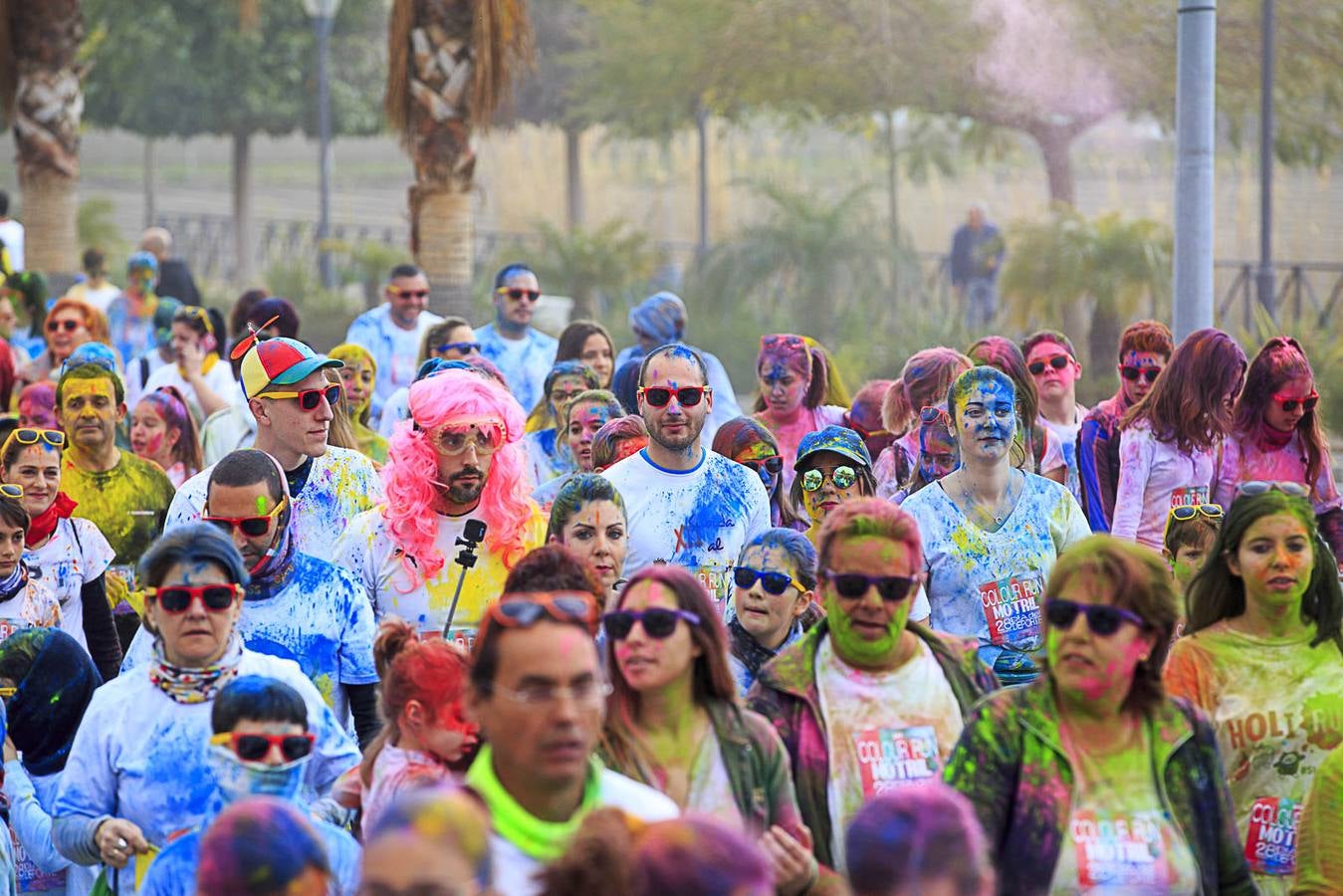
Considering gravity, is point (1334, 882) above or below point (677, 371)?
below

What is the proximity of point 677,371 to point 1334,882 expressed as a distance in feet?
10.0

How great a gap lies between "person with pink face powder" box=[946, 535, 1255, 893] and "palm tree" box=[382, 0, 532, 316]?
11698 mm

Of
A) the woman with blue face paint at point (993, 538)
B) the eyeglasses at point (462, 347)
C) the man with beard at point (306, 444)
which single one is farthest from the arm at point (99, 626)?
the eyeglasses at point (462, 347)

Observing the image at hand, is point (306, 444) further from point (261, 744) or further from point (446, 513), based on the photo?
point (261, 744)

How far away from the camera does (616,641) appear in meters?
4.45

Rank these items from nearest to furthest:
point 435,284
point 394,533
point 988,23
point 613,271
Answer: point 394,533
point 435,284
point 988,23
point 613,271

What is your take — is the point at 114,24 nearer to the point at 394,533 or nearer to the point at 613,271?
the point at 613,271

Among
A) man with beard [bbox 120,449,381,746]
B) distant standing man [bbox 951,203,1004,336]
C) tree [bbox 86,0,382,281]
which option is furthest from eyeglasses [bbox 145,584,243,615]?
tree [bbox 86,0,382,281]

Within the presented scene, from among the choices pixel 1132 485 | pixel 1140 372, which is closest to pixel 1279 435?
pixel 1132 485

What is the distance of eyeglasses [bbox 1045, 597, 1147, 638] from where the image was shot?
14.2ft

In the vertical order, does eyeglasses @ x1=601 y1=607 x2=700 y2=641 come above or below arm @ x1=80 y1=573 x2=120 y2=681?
above

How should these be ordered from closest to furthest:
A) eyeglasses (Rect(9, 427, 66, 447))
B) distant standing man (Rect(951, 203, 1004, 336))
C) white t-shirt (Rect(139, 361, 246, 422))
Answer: eyeglasses (Rect(9, 427, 66, 447)) < white t-shirt (Rect(139, 361, 246, 422)) < distant standing man (Rect(951, 203, 1004, 336))

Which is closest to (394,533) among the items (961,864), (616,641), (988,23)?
(616,641)

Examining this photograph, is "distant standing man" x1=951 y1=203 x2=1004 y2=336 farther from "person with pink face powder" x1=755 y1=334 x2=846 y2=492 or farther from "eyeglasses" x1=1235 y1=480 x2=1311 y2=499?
"eyeglasses" x1=1235 y1=480 x2=1311 y2=499
